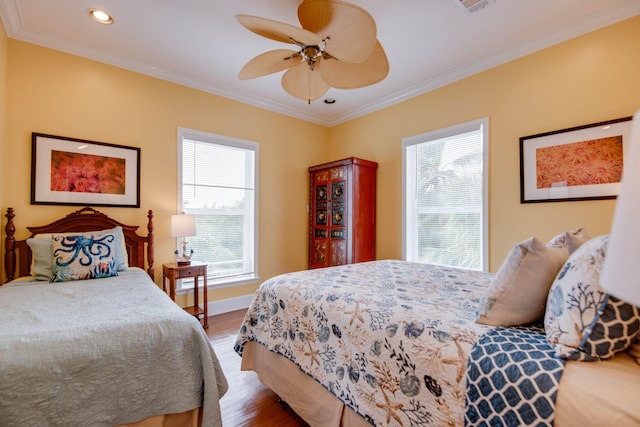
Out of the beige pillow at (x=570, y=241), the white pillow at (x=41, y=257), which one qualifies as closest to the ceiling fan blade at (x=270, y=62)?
the beige pillow at (x=570, y=241)

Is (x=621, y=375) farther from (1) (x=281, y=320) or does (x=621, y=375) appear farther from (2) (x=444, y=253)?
(2) (x=444, y=253)

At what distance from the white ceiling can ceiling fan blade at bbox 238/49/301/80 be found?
0.51 meters

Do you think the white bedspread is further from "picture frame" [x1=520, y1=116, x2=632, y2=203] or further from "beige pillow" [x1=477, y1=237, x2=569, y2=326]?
"picture frame" [x1=520, y1=116, x2=632, y2=203]

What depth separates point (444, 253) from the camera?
135 inches

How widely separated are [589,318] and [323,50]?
194cm

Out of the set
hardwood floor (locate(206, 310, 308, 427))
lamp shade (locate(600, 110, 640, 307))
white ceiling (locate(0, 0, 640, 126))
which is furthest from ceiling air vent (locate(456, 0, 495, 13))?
hardwood floor (locate(206, 310, 308, 427))

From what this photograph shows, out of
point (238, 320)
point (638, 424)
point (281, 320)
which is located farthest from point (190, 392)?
point (238, 320)

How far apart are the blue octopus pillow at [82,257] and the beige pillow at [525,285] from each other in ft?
9.13

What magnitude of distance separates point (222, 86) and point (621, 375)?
4.08 m

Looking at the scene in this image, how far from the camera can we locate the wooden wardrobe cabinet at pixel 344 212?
3.85 m

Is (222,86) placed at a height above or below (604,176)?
above

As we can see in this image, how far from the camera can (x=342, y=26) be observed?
1688mm

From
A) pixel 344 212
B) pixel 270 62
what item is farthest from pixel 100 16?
pixel 344 212

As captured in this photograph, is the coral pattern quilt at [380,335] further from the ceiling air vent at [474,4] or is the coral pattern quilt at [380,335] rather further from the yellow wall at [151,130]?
the yellow wall at [151,130]
